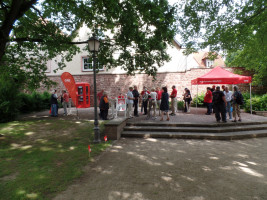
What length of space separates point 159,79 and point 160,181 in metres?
14.1

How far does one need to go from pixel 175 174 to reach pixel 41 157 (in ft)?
12.6

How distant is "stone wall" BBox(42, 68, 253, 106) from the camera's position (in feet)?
54.0

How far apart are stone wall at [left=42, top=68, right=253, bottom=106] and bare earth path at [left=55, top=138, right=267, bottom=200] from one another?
11.3m

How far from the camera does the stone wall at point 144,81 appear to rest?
54.0 feet

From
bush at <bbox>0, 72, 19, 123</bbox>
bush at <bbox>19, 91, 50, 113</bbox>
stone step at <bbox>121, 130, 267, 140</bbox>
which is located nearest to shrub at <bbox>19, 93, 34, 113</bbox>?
bush at <bbox>19, 91, 50, 113</bbox>

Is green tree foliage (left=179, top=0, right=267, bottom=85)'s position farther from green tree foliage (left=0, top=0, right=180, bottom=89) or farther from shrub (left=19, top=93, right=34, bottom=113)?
shrub (left=19, top=93, right=34, bottom=113)

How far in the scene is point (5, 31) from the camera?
19.5 feet

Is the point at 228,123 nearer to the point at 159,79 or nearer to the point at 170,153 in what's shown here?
the point at 170,153

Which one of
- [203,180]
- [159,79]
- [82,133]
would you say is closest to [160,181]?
[203,180]

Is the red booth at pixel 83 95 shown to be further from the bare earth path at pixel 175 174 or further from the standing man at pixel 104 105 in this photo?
the bare earth path at pixel 175 174

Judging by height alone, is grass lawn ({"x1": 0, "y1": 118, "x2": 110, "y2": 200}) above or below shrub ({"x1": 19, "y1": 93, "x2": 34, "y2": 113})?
below

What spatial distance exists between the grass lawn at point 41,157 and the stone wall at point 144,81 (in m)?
9.29

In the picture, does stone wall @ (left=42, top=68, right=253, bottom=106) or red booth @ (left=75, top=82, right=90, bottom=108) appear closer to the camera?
stone wall @ (left=42, top=68, right=253, bottom=106)

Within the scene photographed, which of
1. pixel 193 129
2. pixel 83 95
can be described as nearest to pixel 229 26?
pixel 193 129
